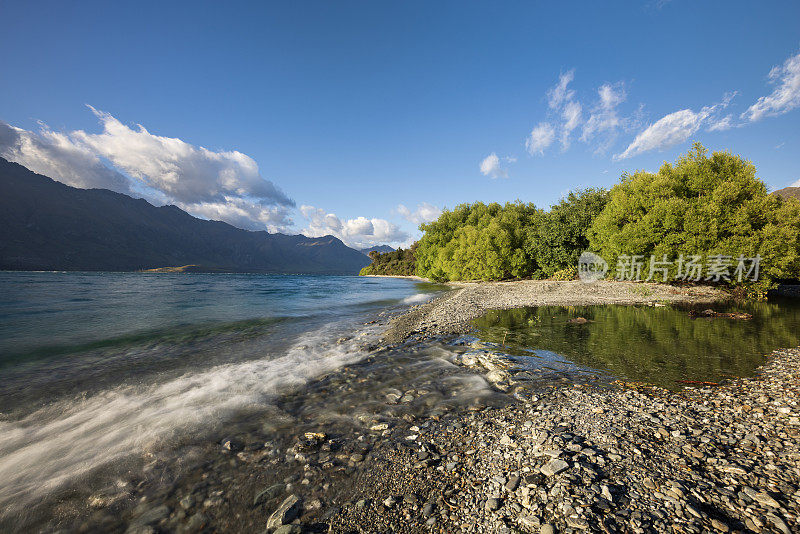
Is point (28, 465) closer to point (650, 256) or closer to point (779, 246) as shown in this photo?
point (650, 256)

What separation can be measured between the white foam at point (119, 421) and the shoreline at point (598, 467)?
17.0 feet

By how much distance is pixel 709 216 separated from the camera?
99.3ft

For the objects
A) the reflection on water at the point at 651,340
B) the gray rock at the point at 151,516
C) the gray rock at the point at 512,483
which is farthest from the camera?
the reflection on water at the point at 651,340

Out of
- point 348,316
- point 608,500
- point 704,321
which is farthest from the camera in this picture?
point 348,316

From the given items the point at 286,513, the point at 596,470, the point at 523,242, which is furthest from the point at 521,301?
the point at 523,242

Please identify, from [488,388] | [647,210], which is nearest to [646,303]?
[647,210]

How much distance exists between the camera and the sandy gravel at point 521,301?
16578 millimetres

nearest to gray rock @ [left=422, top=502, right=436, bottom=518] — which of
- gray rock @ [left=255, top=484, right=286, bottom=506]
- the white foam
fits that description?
gray rock @ [left=255, top=484, right=286, bottom=506]

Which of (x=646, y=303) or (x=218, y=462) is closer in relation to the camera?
(x=218, y=462)

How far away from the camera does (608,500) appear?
3.89m

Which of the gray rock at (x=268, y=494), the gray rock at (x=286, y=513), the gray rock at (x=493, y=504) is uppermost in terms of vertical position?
the gray rock at (x=493, y=504)

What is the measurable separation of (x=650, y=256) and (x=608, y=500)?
4204 cm

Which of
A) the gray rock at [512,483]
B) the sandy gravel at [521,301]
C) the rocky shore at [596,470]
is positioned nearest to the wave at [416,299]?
the sandy gravel at [521,301]

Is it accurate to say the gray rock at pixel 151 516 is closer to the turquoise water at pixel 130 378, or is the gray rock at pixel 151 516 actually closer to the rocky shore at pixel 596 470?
the turquoise water at pixel 130 378
